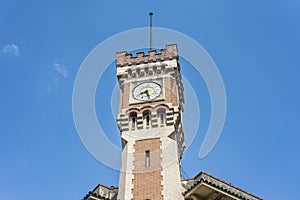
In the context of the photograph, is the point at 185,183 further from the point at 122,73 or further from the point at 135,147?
the point at 122,73

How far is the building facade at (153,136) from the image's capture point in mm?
34844

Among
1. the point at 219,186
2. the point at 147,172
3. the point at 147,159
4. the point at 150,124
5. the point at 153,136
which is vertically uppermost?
the point at 150,124

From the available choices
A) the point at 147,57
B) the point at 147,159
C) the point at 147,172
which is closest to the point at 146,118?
the point at 147,159

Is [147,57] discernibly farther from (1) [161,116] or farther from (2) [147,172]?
(2) [147,172]

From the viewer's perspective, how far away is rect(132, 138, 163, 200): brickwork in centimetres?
3494

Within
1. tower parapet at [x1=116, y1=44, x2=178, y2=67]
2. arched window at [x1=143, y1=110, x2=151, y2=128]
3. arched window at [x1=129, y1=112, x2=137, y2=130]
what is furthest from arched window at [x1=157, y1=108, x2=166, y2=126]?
tower parapet at [x1=116, y1=44, x2=178, y2=67]

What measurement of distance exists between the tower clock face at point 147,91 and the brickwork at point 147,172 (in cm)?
440

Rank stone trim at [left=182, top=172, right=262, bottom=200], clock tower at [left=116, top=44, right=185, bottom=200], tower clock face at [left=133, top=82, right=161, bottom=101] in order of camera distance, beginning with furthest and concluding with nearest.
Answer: tower clock face at [left=133, top=82, right=161, bottom=101], clock tower at [left=116, top=44, right=185, bottom=200], stone trim at [left=182, top=172, right=262, bottom=200]

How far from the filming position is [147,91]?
42.3 meters

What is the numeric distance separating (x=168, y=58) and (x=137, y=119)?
7.45m

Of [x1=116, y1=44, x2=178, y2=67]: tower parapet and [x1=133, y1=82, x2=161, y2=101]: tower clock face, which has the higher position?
[x1=116, y1=44, x2=178, y2=67]: tower parapet

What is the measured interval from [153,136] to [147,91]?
4968 millimetres

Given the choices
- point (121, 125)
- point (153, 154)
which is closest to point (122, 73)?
point (121, 125)

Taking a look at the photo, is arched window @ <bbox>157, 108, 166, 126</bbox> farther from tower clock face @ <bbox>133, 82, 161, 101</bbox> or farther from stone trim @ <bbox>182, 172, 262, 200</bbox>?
stone trim @ <bbox>182, 172, 262, 200</bbox>
